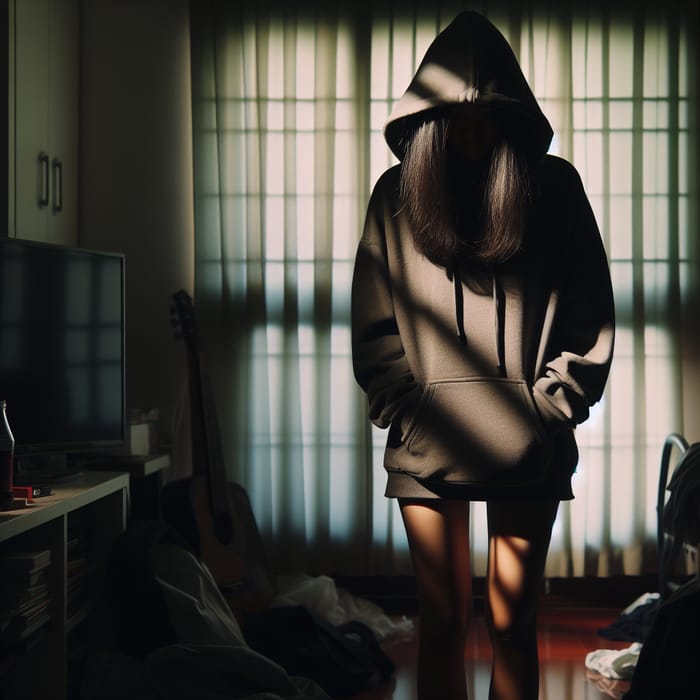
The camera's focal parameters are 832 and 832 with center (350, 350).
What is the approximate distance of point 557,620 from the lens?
3008 millimetres

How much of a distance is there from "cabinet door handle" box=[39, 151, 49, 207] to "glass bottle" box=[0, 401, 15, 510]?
3.77ft

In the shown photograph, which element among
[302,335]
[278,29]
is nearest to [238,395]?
[302,335]

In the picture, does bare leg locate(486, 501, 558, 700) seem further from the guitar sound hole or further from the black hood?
the guitar sound hole

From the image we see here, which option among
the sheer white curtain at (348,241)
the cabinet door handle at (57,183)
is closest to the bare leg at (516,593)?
the sheer white curtain at (348,241)

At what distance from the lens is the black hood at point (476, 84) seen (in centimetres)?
140

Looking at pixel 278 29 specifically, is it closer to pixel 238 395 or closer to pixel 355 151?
pixel 355 151

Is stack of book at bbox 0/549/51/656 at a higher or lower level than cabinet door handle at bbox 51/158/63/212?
lower

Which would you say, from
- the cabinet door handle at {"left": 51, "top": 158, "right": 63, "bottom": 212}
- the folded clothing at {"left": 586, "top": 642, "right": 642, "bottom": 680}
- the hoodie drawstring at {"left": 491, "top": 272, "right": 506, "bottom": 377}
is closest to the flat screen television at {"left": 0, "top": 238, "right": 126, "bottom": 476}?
the cabinet door handle at {"left": 51, "top": 158, "right": 63, "bottom": 212}

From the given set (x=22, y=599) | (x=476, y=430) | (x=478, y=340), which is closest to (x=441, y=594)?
(x=476, y=430)

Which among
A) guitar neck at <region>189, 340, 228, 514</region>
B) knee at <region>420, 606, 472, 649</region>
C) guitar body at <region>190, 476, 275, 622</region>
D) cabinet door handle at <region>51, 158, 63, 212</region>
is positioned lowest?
guitar body at <region>190, 476, 275, 622</region>

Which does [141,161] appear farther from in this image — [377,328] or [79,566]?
[377,328]

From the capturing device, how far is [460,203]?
56.4 inches

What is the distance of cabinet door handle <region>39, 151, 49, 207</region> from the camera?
2.78 meters

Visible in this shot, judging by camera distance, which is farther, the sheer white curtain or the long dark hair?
the sheer white curtain
